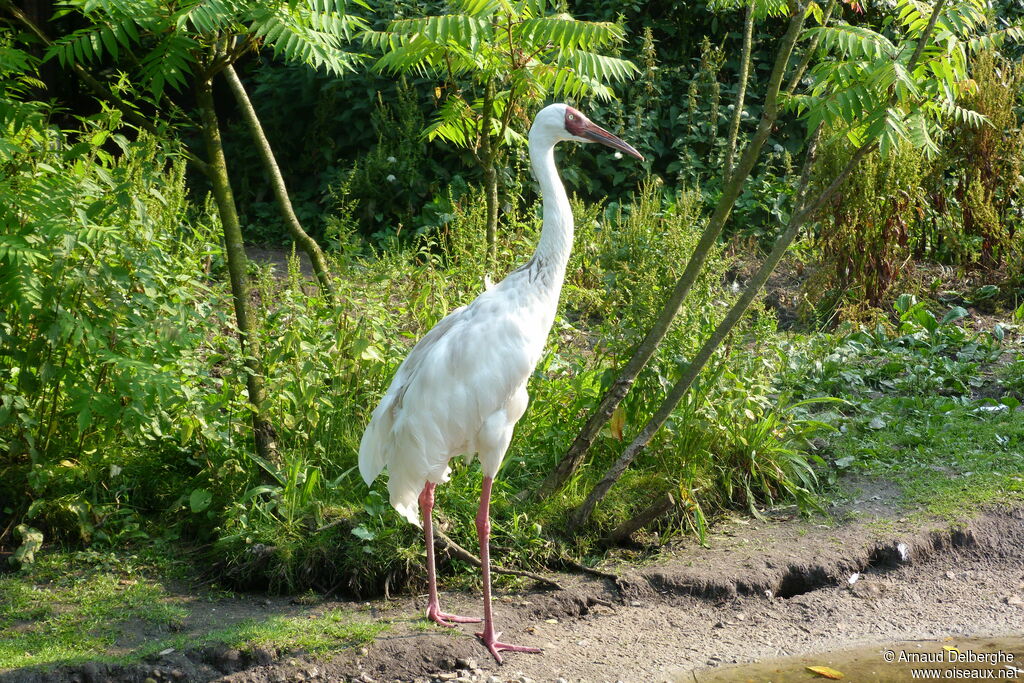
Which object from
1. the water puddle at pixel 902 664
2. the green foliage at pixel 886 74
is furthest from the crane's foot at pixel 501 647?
the green foliage at pixel 886 74

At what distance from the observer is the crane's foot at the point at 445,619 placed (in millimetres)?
4766

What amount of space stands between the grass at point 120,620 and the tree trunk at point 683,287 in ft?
4.74

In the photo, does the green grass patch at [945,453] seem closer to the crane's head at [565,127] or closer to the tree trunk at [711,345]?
the tree trunk at [711,345]

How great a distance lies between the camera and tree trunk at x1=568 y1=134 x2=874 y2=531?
197 inches

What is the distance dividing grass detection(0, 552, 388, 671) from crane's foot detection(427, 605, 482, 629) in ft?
0.82

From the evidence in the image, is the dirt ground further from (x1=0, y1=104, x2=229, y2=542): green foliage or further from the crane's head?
the crane's head

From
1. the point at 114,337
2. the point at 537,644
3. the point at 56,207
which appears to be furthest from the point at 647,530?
the point at 56,207

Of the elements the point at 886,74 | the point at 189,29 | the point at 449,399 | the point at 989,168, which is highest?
the point at 886,74

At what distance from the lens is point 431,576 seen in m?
4.82

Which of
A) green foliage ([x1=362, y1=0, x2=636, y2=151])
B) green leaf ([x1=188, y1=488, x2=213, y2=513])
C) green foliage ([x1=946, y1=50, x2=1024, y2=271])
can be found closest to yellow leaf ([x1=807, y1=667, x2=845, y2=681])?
green leaf ([x1=188, y1=488, x2=213, y2=513])

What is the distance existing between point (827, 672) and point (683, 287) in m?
1.96

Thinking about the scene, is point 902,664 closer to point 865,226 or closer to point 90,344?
point 90,344

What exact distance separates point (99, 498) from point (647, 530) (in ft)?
9.74

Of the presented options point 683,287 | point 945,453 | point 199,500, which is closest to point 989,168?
point 945,453
